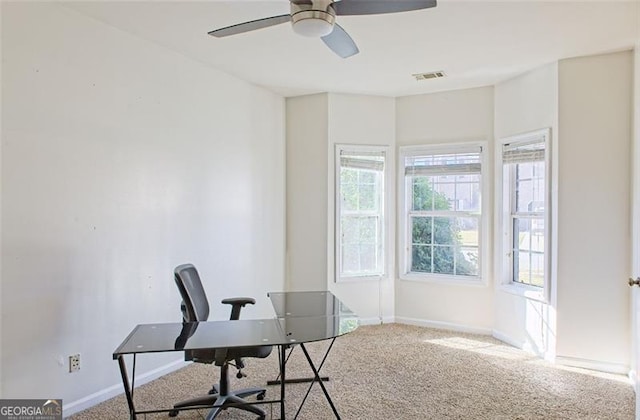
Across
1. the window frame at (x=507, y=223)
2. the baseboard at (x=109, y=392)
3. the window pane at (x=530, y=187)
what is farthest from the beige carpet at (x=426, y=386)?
the window pane at (x=530, y=187)

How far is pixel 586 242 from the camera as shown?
348cm

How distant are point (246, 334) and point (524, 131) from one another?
3204mm

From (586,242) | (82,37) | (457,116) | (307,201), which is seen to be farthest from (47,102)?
(586,242)

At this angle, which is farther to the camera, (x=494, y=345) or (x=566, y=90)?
(x=494, y=345)

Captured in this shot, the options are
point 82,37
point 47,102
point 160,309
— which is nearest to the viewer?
point 47,102

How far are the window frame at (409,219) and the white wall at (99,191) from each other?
187 centimetres

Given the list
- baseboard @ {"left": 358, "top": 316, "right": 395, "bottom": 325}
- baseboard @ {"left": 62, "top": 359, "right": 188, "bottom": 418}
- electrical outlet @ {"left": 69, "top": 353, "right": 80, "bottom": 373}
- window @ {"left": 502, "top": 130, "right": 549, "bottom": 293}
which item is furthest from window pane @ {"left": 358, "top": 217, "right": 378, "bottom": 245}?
electrical outlet @ {"left": 69, "top": 353, "right": 80, "bottom": 373}

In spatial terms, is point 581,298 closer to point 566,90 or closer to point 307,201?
point 566,90

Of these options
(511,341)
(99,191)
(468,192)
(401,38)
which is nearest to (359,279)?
(468,192)

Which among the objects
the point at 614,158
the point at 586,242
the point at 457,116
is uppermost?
the point at 457,116

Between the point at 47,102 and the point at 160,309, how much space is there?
1.67m

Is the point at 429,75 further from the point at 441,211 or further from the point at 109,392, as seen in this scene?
the point at 109,392

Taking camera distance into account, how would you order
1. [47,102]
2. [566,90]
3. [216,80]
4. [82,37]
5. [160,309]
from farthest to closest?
[216,80] < [566,90] < [160,309] < [82,37] < [47,102]

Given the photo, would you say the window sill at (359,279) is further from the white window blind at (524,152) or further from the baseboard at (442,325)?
the white window blind at (524,152)
